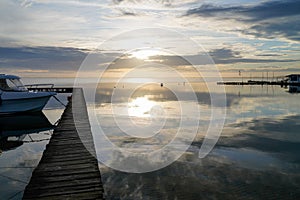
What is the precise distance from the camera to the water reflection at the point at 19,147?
358 inches

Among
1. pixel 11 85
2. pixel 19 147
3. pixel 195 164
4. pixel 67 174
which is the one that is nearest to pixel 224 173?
pixel 195 164

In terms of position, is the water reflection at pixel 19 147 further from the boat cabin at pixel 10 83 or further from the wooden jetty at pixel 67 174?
the boat cabin at pixel 10 83

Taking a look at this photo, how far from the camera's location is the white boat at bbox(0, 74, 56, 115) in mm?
23875

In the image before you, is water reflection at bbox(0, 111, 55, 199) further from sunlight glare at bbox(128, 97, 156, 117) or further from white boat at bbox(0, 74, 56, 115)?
sunlight glare at bbox(128, 97, 156, 117)

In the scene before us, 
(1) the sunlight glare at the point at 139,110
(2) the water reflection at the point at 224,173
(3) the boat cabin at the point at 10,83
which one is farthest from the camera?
(1) the sunlight glare at the point at 139,110

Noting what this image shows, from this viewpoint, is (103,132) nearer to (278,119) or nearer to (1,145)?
(1,145)

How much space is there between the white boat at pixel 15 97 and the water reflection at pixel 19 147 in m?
0.82

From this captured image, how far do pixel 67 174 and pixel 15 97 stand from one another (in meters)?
19.4

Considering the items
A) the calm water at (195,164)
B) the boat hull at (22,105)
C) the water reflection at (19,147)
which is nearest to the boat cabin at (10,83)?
the boat hull at (22,105)

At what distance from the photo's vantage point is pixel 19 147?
1458 cm

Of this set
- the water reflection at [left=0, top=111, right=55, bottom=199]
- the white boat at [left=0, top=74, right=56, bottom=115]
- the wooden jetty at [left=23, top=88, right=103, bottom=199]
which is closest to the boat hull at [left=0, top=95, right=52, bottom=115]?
the white boat at [left=0, top=74, right=56, bottom=115]

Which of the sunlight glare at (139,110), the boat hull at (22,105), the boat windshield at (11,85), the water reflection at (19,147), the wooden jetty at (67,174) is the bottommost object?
the water reflection at (19,147)

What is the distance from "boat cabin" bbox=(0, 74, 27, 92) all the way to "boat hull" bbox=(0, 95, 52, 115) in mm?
1188

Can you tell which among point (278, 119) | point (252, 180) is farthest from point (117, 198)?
point (278, 119)
